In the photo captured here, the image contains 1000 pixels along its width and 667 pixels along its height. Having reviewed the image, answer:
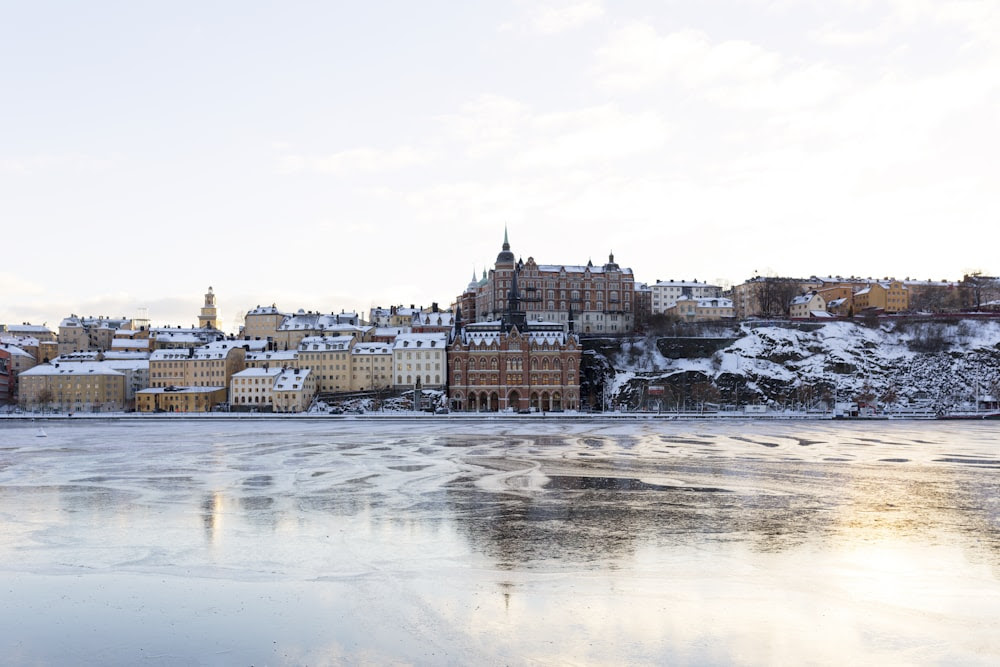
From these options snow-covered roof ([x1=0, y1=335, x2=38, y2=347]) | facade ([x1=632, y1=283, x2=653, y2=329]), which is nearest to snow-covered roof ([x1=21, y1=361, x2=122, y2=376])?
snow-covered roof ([x1=0, y1=335, x2=38, y2=347])

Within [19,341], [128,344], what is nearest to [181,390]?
[128,344]

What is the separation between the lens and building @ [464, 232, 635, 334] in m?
131

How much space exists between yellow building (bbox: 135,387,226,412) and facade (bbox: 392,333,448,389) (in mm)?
25091

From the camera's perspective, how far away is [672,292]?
159 metres

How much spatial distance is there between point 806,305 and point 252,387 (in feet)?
Result: 295

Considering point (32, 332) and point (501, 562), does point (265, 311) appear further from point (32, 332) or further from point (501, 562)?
point (501, 562)

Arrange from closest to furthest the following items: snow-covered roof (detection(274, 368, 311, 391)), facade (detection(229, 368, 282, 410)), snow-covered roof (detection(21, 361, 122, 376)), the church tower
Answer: snow-covered roof (detection(274, 368, 311, 391)) → facade (detection(229, 368, 282, 410)) → snow-covered roof (detection(21, 361, 122, 376)) → the church tower

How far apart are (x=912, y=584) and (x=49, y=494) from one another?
3210 cm

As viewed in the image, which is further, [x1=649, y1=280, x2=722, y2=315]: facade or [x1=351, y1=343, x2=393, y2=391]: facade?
[x1=649, y1=280, x2=722, y2=315]: facade

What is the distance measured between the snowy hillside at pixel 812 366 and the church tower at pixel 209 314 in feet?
306

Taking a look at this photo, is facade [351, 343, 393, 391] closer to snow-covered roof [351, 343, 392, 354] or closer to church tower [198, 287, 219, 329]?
snow-covered roof [351, 343, 392, 354]

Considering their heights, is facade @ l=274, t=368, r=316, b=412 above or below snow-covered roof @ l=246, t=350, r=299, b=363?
below

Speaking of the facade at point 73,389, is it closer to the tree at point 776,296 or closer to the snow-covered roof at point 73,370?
the snow-covered roof at point 73,370

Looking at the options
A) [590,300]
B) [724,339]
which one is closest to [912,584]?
[724,339]
